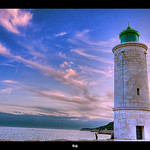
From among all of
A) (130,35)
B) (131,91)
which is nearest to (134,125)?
(131,91)

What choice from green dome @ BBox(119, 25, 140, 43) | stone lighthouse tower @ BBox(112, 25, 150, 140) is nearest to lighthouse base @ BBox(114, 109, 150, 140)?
stone lighthouse tower @ BBox(112, 25, 150, 140)

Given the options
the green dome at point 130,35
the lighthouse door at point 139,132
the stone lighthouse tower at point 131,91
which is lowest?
the lighthouse door at point 139,132

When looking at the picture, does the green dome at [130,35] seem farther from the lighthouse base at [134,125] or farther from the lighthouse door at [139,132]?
the lighthouse door at [139,132]

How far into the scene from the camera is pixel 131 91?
12.1 metres

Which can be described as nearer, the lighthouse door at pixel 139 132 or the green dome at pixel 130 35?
the lighthouse door at pixel 139 132

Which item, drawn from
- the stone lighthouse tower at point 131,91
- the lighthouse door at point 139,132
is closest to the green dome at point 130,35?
the stone lighthouse tower at point 131,91

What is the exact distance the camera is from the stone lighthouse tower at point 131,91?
38.2 ft

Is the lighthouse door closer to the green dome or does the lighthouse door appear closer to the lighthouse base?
the lighthouse base

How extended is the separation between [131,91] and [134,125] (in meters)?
2.49

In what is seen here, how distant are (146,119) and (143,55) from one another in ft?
16.5

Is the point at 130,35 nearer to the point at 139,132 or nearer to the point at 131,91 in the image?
the point at 131,91

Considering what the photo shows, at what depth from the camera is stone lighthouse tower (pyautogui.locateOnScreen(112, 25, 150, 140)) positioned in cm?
1163
